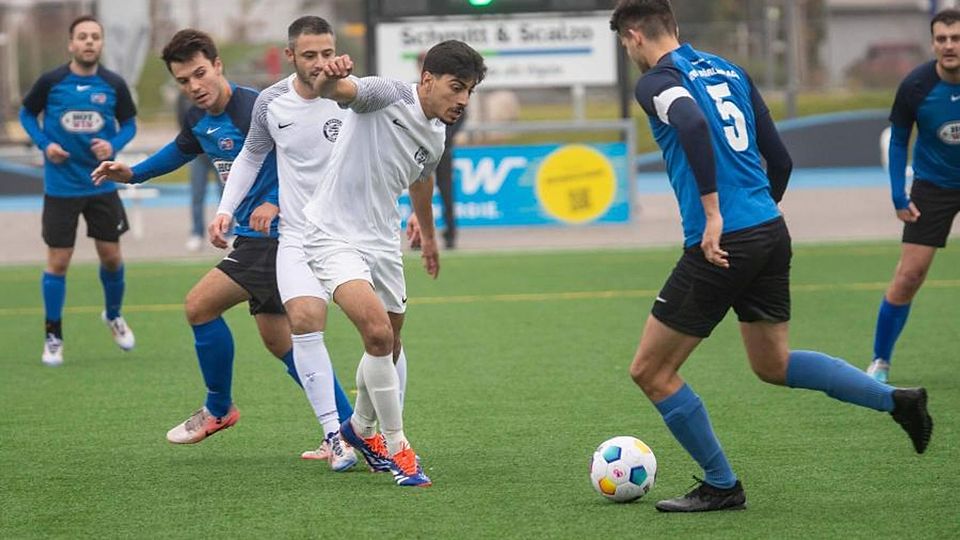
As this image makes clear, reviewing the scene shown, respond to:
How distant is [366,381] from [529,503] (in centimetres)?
88

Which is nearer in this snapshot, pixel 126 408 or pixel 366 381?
pixel 366 381

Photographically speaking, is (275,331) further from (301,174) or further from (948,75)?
(948,75)

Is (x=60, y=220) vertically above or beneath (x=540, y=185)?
above

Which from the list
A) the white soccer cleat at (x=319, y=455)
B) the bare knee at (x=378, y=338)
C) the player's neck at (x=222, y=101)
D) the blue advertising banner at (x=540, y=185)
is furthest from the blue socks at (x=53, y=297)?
the blue advertising banner at (x=540, y=185)

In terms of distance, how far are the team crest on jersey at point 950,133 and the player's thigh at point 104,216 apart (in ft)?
16.9

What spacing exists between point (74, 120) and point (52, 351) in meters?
1.52

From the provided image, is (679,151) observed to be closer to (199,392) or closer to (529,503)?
(529,503)

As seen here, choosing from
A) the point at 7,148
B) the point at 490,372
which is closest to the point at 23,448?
the point at 490,372

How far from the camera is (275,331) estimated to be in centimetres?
713

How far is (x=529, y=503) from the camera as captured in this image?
19.5 ft

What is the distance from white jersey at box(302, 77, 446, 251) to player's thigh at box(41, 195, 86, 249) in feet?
14.0

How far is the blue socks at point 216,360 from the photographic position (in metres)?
7.11

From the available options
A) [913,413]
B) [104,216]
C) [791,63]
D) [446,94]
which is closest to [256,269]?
[446,94]

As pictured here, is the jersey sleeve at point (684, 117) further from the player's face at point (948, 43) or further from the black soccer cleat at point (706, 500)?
the player's face at point (948, 43)
